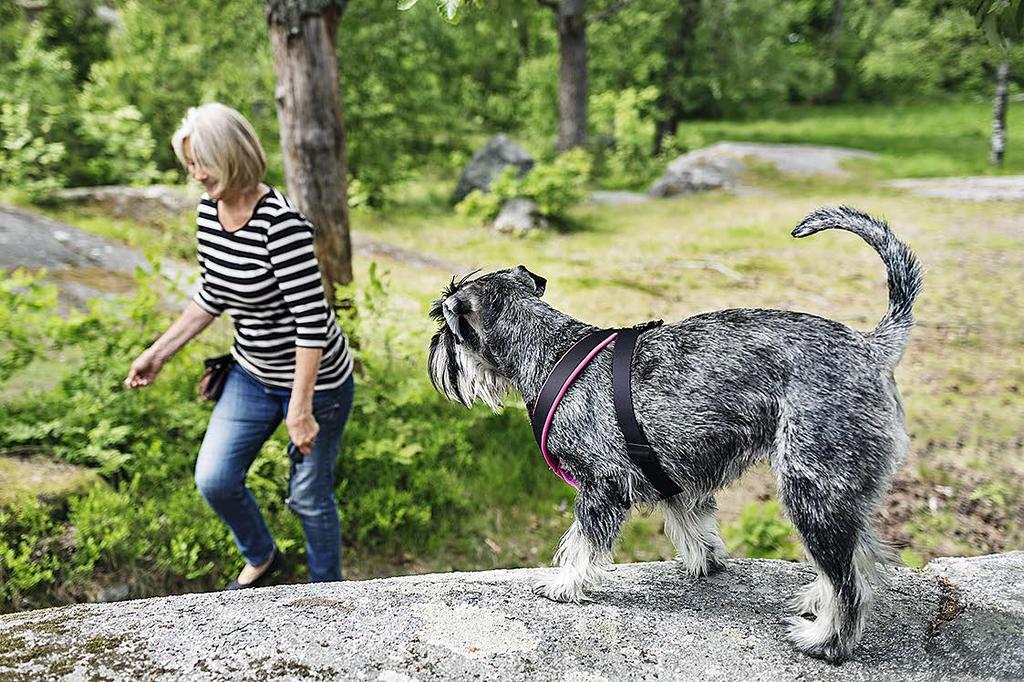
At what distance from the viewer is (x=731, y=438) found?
2959mm

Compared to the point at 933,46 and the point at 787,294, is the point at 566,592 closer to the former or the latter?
the point at 787,294

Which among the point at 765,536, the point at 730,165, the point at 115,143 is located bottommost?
the point at 765,536

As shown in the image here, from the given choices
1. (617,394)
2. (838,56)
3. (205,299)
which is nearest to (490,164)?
(205,299)

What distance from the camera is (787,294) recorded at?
387 inches

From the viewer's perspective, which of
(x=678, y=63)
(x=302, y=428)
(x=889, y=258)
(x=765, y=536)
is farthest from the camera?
(x=678, y=63)

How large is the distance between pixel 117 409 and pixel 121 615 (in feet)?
7.71

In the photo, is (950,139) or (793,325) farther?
(950,139)

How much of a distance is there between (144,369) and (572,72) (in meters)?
13.7

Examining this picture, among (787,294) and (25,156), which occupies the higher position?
(25,156)

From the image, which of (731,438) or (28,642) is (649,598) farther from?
A: (28,642)

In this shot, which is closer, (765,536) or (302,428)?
(302,428)

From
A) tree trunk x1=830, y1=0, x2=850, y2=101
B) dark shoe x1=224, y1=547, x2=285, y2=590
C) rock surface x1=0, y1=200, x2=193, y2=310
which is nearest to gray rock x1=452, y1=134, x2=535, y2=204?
rock surface x1=0, y1=200, x2=193, y2=310

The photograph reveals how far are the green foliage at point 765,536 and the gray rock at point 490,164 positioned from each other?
10514mm

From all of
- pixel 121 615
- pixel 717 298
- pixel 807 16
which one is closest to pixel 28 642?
pixel 121 615
